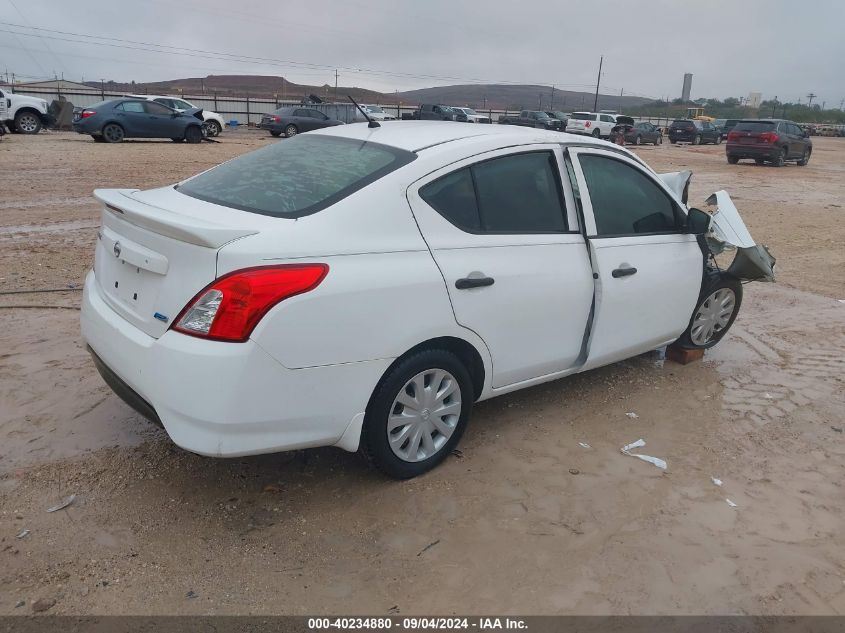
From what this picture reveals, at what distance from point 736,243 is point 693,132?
37089mm

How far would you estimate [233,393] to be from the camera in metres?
2.63

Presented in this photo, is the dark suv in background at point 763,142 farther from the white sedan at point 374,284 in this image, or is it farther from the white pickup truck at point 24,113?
the white pickup truck at point 24,113

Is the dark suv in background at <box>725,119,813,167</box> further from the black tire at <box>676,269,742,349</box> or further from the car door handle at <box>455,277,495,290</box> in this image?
the car door handle at <box>455,277,495,290</box>

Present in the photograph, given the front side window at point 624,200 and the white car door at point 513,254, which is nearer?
the white car door at point 513,254

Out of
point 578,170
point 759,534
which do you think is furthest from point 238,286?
point 759,534

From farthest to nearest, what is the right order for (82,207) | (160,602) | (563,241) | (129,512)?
1. (82,207)
2. (563,241)
3. (129,512)
4. (160,602)

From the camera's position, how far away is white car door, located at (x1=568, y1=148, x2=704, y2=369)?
3984 millimetres

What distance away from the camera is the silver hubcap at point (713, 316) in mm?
5082

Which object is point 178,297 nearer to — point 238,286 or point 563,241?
point 238,286

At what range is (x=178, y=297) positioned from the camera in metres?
2.75

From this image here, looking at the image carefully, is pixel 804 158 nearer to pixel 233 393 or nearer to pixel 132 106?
pixel 132 106

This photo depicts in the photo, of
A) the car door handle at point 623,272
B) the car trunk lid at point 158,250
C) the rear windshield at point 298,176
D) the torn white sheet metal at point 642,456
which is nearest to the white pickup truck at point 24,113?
the rear windshield at point 298,176

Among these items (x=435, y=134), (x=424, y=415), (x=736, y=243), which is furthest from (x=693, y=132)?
(x=424, y=415)

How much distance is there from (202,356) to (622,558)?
6.35 ft
